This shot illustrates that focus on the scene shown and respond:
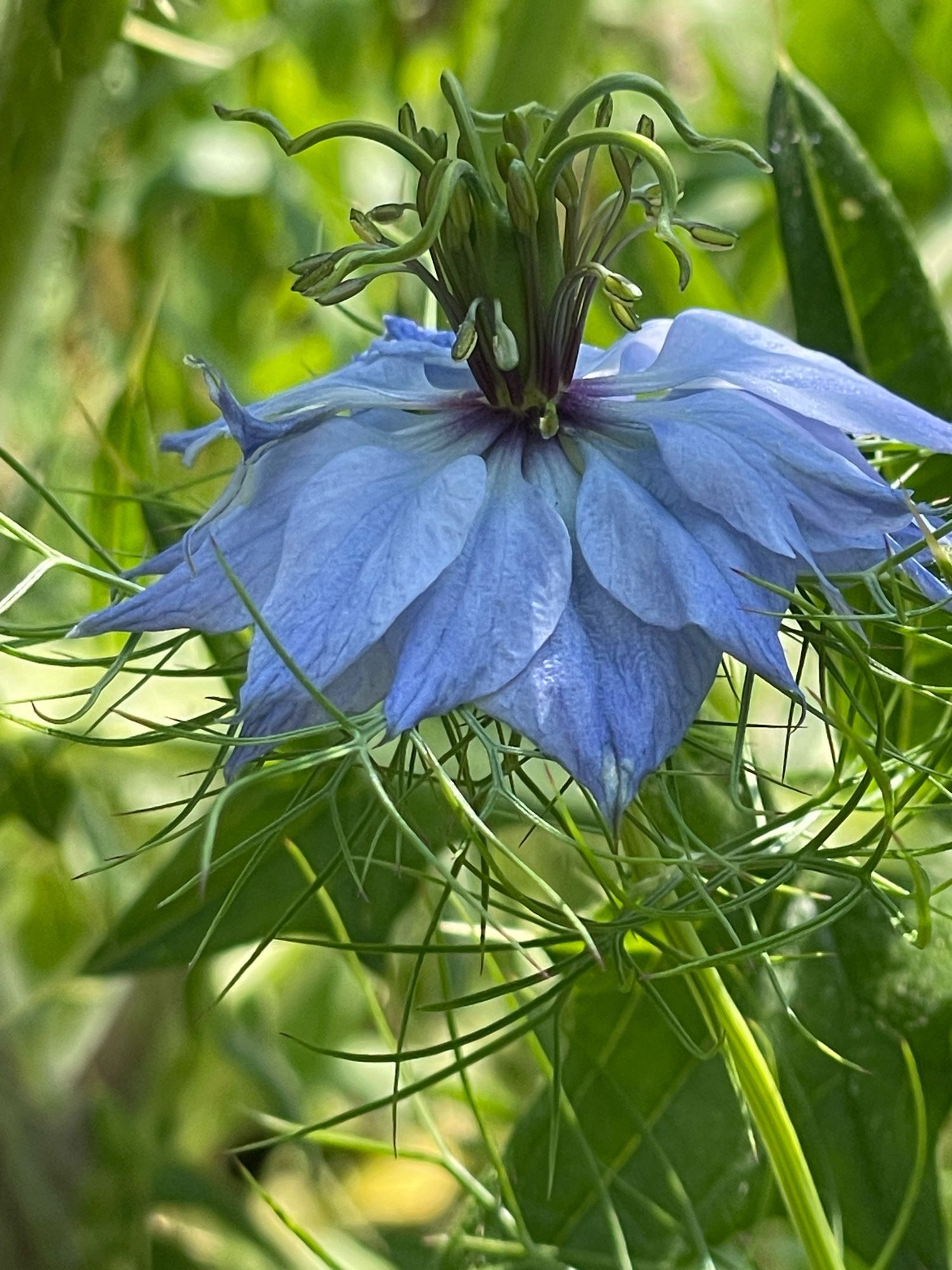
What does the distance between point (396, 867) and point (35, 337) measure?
65 centimetres

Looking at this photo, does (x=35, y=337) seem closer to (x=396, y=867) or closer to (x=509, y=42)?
(x=509, y=42)

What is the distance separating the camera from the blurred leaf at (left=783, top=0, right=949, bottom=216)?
0.88m

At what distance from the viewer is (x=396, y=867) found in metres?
0.39

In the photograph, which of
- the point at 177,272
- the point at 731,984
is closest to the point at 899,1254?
the point at 731,984

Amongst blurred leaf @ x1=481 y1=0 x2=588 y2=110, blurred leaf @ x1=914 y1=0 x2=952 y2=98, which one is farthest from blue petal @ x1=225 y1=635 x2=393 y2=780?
blurred leaf @ x1=914 y1=0 x2=952 y2=98

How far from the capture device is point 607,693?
36 cm

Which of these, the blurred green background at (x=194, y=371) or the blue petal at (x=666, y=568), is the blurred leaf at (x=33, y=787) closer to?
the blurred green background at (x=194, y=371)

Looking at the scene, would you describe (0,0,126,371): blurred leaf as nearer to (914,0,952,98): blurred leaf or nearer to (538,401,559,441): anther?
(538,401,559,441): anther

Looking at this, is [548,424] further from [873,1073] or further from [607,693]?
[873,1073]

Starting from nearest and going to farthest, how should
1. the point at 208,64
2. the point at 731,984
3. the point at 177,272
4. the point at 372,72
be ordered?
the point at 731,984, the point at 208,64, the point at 177,272, the point at 372,72

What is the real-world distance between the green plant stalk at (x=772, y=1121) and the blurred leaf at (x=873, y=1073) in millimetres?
113

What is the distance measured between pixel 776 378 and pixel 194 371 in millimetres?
729

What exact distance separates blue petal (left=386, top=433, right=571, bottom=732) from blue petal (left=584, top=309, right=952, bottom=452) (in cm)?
7

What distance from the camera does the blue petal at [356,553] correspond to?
0.37m
